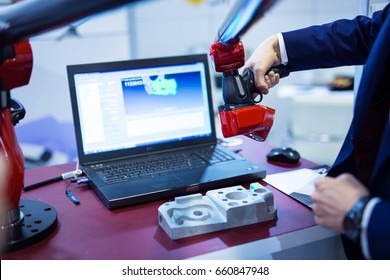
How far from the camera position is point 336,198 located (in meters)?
0.63

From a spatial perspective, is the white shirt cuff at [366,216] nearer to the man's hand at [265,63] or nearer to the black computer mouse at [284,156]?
the man's hand at [265,63]

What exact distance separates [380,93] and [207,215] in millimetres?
383

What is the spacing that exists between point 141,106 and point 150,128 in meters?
0.06

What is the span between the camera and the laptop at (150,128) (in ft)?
3.10

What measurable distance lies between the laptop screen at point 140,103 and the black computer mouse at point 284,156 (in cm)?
18

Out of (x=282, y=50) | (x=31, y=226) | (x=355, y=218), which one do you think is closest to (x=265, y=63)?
(x=282, y=50)

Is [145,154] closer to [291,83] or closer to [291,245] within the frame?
[291,245]

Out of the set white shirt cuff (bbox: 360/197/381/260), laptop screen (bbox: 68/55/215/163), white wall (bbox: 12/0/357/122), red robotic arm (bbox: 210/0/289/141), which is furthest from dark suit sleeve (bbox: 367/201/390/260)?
white wall (bbox: 12/0/357/122)

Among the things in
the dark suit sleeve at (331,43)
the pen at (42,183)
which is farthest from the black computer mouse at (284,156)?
the pen at (42,183)

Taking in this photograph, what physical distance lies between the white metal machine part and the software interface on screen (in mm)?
349

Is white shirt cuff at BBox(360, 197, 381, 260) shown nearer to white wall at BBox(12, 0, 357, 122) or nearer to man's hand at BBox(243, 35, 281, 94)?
man's hand at BBox(243, 35, 281, 94)

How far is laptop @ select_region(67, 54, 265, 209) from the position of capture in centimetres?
95
